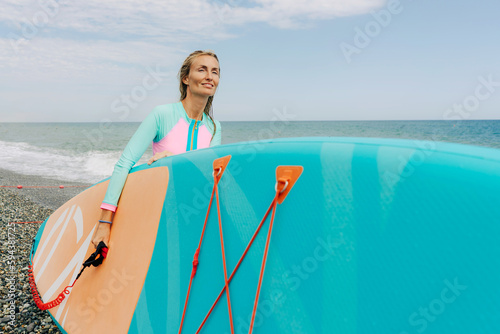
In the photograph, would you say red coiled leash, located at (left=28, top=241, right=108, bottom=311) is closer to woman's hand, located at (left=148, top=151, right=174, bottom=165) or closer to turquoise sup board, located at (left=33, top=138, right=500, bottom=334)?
turquoise sup board, located at (left=33, top=138, right=500, bottom=334)

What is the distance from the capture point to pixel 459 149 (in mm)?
1095

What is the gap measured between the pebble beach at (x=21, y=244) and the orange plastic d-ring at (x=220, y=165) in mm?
2000

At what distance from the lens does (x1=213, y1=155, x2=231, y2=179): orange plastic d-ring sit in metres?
1.55

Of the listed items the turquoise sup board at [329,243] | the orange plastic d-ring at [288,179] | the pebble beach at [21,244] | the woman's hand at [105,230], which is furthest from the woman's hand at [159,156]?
the pebble beach at [21,244]

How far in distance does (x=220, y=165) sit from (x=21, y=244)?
3991mm

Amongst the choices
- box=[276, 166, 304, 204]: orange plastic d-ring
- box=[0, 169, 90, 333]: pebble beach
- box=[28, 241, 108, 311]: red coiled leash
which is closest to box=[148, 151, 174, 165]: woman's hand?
box=[28, 241, 108, 311]: red coiled leash

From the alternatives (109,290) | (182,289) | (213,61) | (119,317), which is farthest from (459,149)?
(109,290)

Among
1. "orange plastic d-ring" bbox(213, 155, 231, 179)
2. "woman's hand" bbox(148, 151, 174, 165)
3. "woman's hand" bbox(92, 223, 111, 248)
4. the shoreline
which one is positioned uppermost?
the shoreline

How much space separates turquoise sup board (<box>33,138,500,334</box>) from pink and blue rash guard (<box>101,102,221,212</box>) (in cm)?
39

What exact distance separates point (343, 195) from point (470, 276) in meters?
0.41

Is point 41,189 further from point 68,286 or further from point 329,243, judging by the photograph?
point 329,243

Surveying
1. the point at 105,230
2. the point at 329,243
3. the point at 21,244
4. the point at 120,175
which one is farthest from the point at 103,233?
the point at 21,244

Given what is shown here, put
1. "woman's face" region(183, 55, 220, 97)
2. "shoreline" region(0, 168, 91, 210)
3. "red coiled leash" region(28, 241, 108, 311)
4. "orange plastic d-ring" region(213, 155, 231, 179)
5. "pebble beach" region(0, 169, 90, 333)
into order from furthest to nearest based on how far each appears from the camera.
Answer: "shoreline" region(0, 168, 91, 210), "pebble beach" region(0, 169, 90, 333), "woman's face" region(183, 55, 220, 97), "red coiled leash" region(28, 241, 108, 311), "orange plastic d-ring" region(213, 155, 231, 179)

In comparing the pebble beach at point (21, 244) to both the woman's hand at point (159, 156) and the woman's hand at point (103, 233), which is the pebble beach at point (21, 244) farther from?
the woman's hand at point (159, 156)
